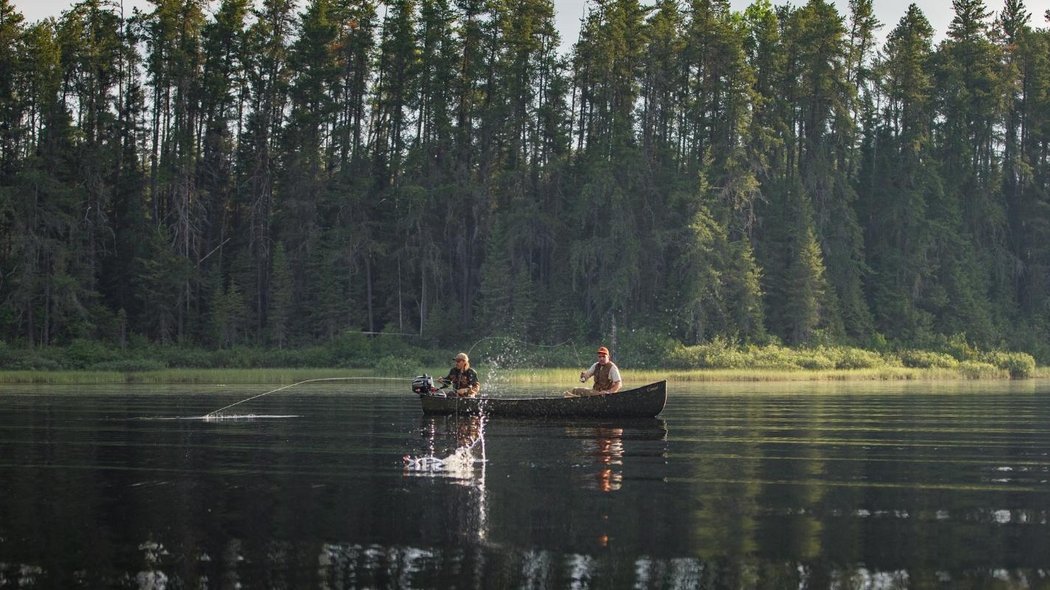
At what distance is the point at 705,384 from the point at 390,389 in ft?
41.7

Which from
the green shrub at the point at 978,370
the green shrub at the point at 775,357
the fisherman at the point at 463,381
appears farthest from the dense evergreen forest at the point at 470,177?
the fisherman at the point at 463,381

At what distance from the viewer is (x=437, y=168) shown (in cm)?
6134

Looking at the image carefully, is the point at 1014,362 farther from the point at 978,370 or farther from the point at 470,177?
the point at 470,177

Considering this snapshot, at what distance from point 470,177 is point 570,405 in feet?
128

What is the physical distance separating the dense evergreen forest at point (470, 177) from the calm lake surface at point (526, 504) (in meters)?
34.9

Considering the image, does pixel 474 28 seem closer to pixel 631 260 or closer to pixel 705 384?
pixel 631 260

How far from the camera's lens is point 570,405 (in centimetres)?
2425

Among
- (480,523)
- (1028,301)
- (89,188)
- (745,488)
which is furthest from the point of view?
(1028,301)

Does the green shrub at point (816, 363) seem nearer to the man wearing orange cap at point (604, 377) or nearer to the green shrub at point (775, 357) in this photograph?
the green shrub at point (775, 357)

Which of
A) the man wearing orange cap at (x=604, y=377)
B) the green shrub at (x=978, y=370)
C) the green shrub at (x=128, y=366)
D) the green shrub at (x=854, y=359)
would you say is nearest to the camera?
the man wearing orange cap at (x=604, y=377)

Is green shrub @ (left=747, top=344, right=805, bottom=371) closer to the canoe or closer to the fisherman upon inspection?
the fisherman

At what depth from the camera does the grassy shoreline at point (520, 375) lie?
44.9 m

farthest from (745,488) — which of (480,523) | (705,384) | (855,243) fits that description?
(855,243)

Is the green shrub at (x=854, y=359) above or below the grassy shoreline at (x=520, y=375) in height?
above
